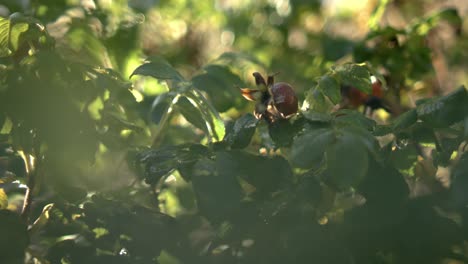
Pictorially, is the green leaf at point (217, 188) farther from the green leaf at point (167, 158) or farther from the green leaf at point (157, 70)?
the green leaf at point (157, 70)

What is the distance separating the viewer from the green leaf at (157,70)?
1.25 meters

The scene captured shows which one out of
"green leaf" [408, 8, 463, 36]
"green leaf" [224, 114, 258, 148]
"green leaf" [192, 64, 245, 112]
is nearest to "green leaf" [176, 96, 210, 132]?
"green leaf" [224, 114, 258, 148]

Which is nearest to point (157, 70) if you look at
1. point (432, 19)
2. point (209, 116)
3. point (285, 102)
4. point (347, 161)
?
point (209, 116)

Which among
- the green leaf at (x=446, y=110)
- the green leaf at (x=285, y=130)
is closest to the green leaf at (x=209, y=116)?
the green leaf at (x=285, y=130)

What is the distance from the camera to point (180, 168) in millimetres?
1219

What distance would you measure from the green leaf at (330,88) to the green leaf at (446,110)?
14 cm

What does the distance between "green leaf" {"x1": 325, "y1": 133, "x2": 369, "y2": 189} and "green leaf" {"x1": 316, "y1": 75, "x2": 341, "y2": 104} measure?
0.26 metres

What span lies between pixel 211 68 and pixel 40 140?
61 centimetres

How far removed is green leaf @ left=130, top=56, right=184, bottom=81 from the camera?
1245 millimetres

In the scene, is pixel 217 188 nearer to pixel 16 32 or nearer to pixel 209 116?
pixel 209 116

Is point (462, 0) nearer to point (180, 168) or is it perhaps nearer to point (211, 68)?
point (211, 68)

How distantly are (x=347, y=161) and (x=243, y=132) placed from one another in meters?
0.27

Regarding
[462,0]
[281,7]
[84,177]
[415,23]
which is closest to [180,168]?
[84,177]

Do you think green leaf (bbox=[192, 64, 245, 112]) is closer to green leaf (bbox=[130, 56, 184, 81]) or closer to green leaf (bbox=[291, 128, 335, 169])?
green leaf (bbox=[130, 56, 184, 81])
